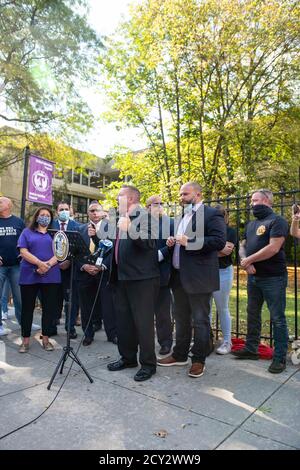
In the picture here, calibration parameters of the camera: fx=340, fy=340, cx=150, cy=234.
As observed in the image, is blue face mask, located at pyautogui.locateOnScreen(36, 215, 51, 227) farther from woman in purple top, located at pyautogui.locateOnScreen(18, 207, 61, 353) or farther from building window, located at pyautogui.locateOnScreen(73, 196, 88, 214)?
building window, located at pyautogui.locateOnScreen(73, 196, 88, 214)

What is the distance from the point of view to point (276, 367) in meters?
3.95

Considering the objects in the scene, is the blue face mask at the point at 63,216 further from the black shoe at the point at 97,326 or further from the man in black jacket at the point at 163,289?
the black shoe at the point at 97,326

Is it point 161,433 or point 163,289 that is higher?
point 163,289

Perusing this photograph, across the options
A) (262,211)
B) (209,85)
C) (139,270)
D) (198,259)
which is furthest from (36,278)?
(209,85)

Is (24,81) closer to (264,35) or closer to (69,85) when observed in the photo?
(69,85)

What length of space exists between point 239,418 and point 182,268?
1.64 m

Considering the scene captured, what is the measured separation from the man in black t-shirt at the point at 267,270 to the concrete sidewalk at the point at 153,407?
352 millimetres

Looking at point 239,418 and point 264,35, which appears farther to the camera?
point 264,35

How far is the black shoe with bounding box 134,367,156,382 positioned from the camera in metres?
3.74

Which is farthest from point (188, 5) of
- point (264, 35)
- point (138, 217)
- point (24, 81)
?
point (138, 217)

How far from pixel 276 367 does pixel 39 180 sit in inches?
211

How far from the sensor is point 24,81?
13.8m

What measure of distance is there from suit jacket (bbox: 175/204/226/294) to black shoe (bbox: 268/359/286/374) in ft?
3.70

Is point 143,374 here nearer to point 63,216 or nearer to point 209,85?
point 63,216
